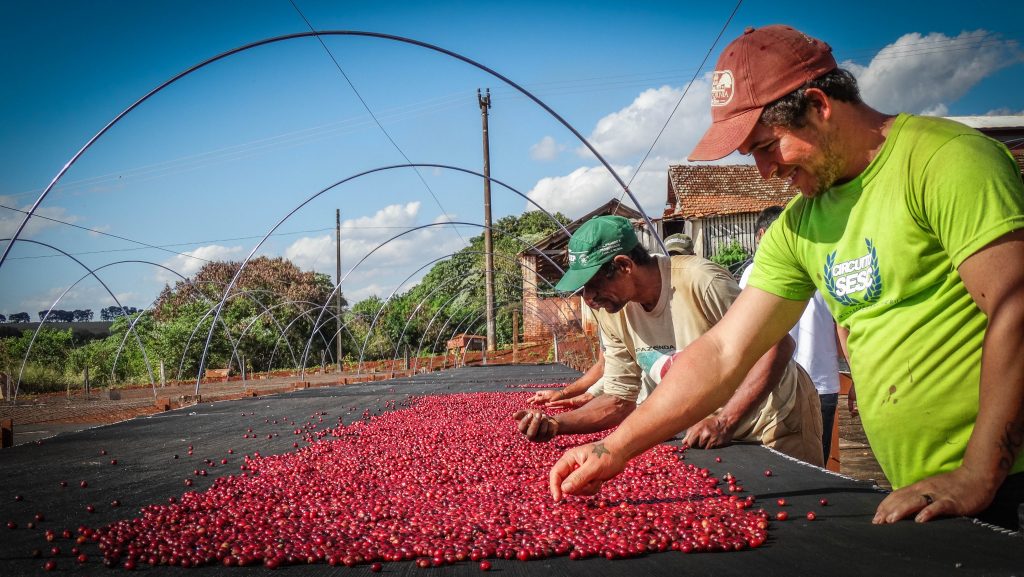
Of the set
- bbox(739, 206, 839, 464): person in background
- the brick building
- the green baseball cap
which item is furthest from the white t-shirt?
the brick building

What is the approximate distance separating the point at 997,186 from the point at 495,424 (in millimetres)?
3939

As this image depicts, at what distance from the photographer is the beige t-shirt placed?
8.77 ft

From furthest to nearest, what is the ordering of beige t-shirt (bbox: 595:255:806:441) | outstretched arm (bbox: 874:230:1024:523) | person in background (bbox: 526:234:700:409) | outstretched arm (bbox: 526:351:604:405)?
outstretched arm (bbox: 526:351:604:405) < person in background (bbox: 526:234:700:409) < beige t-shirt (bbox: 595:255:806:441) < outstretched arm (bbox: 874:230:1024:523)

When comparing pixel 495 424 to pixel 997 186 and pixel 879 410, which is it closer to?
pixel 879 410

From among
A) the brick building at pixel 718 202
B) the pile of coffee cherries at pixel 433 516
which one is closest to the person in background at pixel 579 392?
the pile of coffee cherries at pixel 433 516

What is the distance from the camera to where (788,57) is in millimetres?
1436

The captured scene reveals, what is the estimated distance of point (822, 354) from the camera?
159 inches

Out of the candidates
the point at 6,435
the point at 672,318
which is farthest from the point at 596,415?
the point at 6,435

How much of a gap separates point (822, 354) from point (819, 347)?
0.14 feet

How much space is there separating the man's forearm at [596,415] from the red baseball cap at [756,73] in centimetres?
175

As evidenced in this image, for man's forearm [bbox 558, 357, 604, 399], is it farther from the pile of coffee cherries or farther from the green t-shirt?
the green t-shirt

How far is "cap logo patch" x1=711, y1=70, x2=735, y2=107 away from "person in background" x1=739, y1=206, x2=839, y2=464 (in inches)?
103

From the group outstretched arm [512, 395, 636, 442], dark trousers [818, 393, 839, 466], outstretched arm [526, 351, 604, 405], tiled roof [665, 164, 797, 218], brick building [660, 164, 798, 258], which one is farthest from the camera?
tiled roof [665, 164, 797, 218]

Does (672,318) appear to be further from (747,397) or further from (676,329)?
(747,397)
